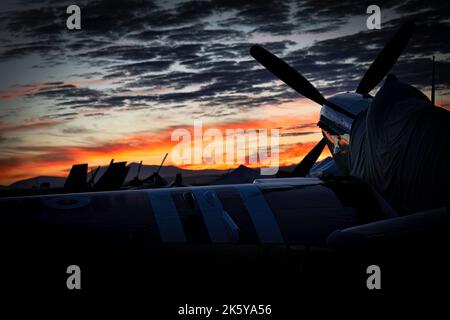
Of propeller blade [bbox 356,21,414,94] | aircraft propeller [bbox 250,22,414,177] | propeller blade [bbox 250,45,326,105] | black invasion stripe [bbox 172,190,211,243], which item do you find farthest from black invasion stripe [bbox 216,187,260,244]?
propeller blade [bbox 356,21,414,94]

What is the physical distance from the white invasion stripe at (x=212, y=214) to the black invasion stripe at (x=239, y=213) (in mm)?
98

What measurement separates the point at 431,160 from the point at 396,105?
1604mm

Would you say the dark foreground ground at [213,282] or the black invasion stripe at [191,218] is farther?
the black invasion stripe at [191,218]

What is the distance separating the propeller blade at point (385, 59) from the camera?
1180 cm

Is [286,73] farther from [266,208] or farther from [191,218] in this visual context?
[191,218]

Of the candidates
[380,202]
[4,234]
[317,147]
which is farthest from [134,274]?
[317,147]

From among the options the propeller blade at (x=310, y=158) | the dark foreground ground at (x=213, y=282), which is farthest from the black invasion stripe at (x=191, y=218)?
the propeller blade at (x=310, y=158)

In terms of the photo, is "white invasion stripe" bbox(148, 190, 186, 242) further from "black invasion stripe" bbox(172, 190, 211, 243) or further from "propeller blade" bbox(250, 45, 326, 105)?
"propeller blade" bbox(250, 45, 326, 105)

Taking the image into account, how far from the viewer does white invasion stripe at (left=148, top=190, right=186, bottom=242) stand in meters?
6.85

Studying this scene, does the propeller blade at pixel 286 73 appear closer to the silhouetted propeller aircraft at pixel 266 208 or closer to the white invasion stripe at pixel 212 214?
the silhouetted propeller aircraft at pixel 266 208

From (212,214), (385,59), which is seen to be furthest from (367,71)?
(212,214)

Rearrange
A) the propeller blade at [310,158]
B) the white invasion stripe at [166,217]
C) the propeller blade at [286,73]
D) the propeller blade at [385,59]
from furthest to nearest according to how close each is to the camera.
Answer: the propeller blade at [310,158], the propeller blade at [286,73], the propeller blade at [385,59], the white invasion stripe at [166,217]

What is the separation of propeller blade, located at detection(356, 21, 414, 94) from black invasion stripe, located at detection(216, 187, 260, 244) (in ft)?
19.8

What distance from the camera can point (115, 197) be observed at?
7.57m
